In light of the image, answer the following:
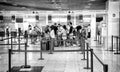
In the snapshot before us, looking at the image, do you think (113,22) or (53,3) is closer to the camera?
(113,22)

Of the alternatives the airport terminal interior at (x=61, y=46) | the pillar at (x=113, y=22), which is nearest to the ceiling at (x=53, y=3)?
the airport terminal interior at (x=61, y=46)

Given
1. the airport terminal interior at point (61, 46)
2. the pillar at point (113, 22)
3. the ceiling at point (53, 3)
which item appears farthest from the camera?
the ceiling at point (53, 3)

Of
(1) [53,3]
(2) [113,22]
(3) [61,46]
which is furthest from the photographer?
(1) [53,3]

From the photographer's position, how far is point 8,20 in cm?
2931

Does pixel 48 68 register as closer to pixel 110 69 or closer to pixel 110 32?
pixel 110 69

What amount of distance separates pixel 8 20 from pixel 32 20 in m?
4.39

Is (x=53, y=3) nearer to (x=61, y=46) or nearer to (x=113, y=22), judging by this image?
(x=61, y=46)

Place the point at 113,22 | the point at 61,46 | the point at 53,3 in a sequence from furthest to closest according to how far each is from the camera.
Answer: the point at 53,3 < the point at 61,46 < the point at 113,22

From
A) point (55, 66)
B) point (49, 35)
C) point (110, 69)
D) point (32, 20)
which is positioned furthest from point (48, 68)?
point (32, 20)

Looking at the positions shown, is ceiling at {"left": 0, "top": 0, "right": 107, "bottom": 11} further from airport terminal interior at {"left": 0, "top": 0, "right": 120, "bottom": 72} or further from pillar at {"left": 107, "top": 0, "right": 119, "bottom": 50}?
pillar at {"left": 107, "top": 0, "right": 119, "bottom": 50}

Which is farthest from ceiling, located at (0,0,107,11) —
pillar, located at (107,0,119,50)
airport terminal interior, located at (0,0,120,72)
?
pillar, located at (107,0,119,50)

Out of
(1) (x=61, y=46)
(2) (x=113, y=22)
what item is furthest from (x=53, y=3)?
(2) (x=113, y=22)

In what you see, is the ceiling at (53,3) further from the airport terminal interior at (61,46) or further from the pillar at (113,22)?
the pillar at (113,22)

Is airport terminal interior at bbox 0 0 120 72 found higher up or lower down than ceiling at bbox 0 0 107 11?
lower down
